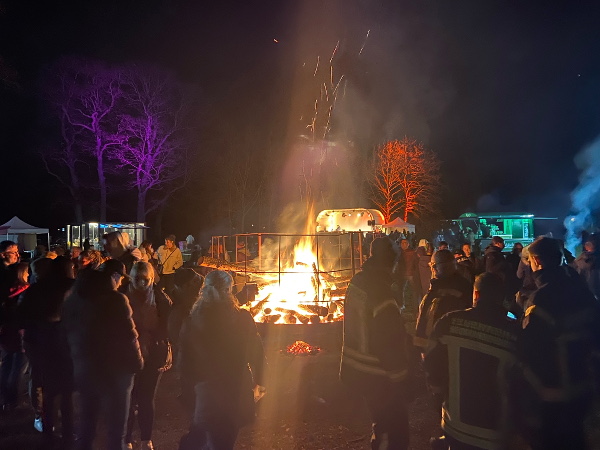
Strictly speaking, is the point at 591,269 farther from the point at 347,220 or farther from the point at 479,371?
the point at 347,220

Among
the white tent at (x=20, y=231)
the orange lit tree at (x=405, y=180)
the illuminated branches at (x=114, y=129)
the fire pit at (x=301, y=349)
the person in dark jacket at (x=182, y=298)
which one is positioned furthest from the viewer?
the orange lit tree at (x=405, y=180)

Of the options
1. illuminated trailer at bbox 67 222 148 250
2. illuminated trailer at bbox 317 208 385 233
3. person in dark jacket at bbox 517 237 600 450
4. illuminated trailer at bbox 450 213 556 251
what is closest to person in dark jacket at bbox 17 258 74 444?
person in dark jacket at bbox 517 237 600 450

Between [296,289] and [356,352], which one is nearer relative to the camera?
[356,352]

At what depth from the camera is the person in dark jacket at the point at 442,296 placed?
422 cm

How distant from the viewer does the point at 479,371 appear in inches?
103

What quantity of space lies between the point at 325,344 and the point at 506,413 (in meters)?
5.31

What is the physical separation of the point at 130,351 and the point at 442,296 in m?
2.80

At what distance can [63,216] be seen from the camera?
30.8m

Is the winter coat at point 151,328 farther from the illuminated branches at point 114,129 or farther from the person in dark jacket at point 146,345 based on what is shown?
the illuminated branches at point 114,129

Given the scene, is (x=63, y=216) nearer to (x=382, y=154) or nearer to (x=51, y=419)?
(x=382, y=154)

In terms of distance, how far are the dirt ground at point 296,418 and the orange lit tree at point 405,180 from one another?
32947 millimetres

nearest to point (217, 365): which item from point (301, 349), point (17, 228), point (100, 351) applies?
point (100, 351)

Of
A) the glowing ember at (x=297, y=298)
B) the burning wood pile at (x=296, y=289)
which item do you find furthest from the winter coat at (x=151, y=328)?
the glowing ember at (x=297, y=298)

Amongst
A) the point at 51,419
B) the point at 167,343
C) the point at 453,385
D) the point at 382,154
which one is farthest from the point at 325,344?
the point at 382,154
